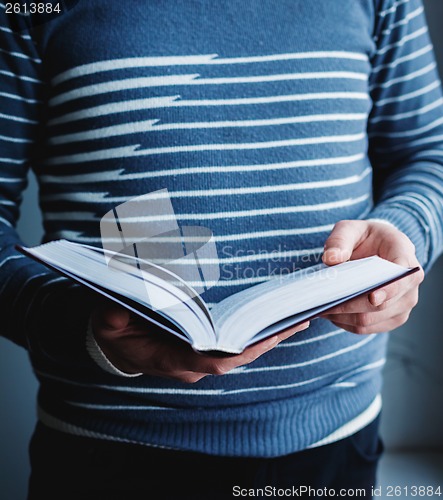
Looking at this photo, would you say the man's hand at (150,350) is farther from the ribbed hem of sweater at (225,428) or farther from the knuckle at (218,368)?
the ribbed hem of sweater at (225,428)

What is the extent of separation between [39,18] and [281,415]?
567mm

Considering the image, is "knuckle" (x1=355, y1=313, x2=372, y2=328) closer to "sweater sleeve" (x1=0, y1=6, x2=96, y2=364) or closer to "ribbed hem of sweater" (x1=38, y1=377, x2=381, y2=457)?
"ribbed hem of sweater" (x1=38, y1=377, x2=381, y2=457)

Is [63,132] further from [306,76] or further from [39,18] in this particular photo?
[306,76]

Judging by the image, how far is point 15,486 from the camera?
3.99 feet

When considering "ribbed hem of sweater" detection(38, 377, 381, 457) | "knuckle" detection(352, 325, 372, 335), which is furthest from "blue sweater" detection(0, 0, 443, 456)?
"knuckle" detection(352, 325, 372, 335)

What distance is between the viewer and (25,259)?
705 mm

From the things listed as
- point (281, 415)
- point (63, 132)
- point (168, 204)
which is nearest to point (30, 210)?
point (63, 132)

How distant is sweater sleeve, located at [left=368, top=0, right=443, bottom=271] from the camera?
74 cm

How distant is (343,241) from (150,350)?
0.22 m

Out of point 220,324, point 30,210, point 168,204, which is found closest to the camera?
point 220,324

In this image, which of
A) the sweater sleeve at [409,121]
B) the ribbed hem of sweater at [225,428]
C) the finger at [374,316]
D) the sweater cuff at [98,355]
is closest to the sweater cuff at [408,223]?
the sweater sleeve at [409,121]

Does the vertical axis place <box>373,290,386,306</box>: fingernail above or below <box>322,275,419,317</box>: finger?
above

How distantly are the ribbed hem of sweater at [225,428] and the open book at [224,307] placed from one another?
0.72 ft

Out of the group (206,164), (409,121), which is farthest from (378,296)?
(409,121)
